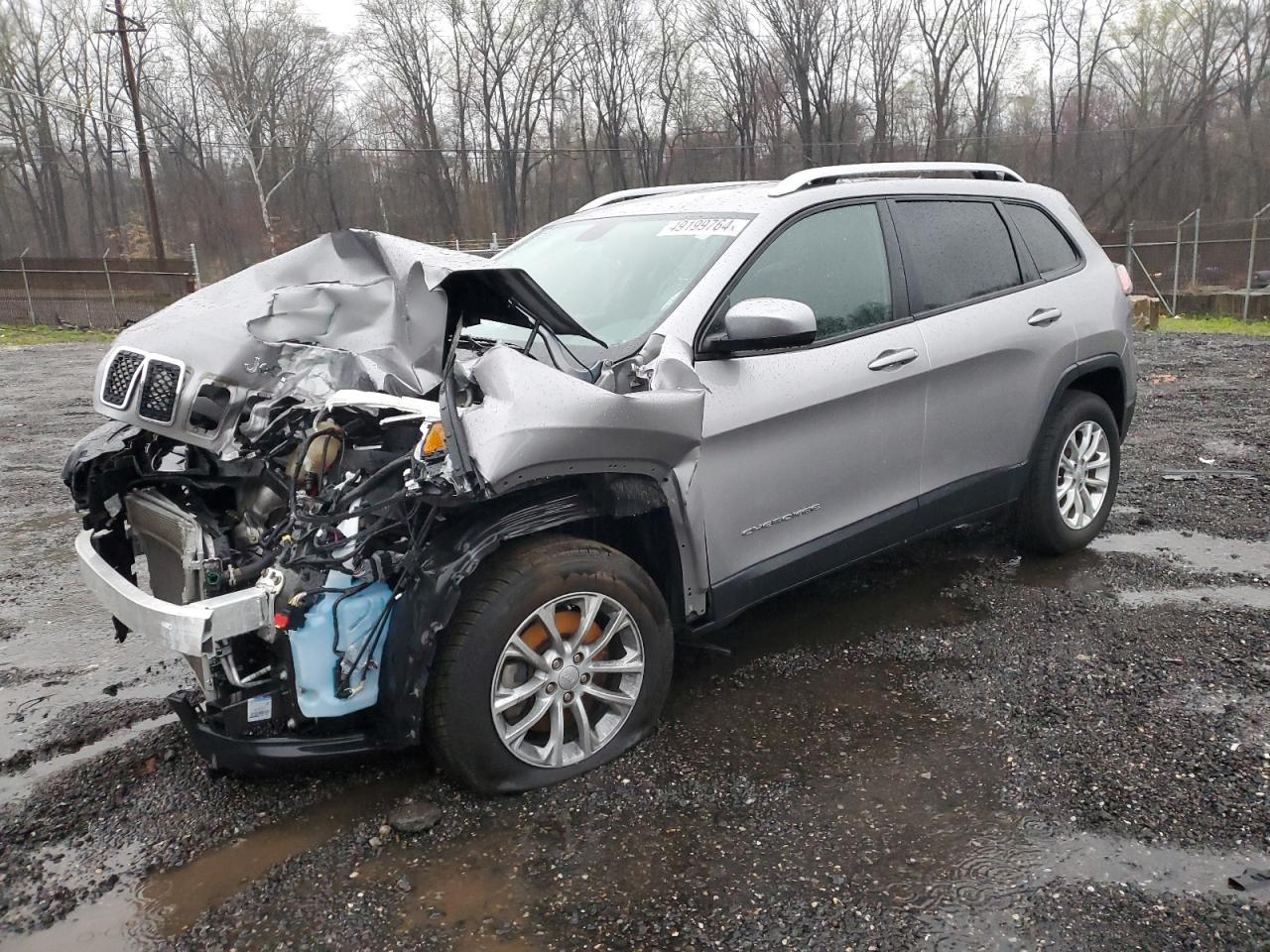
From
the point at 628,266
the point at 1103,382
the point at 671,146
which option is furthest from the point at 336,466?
the point at 671,146

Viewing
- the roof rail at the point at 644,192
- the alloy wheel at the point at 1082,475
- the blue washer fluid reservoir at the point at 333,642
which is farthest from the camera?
the alloy wheel at the point at 1082,475

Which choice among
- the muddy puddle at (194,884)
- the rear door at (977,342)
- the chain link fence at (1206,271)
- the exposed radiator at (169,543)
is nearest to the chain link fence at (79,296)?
the chain link fence at (1206,271)

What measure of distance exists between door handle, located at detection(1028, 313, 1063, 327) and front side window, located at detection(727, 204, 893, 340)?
0.95 meters

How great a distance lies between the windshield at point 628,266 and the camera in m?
3.46

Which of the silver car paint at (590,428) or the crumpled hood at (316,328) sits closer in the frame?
the silver car paint at (590,428)

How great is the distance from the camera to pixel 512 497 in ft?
9.57

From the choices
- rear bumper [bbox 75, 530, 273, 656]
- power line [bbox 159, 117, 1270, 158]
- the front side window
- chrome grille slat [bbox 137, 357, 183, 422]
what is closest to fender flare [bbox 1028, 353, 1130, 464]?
the front side window

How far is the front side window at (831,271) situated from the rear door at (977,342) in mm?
183

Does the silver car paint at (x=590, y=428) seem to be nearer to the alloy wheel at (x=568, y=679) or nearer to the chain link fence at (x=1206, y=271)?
the alloy wheel at (x=568, y=679)

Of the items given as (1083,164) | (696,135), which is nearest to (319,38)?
(696,135)

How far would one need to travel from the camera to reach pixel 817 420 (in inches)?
139

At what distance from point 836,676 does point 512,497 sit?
65.1 inches

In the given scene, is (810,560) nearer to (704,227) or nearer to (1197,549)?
(704,227)

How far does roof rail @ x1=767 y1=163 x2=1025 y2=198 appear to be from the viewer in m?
3.81
